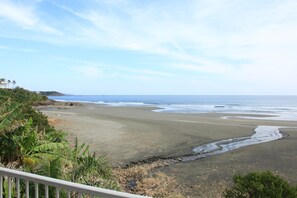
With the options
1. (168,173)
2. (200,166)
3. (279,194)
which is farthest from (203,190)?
(279,194)

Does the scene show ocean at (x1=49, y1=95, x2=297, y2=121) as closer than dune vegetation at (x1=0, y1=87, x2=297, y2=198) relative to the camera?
No

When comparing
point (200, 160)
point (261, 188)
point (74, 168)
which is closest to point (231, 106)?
point (200, 160)

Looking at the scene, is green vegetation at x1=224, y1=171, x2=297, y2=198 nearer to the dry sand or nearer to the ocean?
the dry sand

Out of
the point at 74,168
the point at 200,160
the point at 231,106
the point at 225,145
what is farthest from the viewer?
the point at 231,106

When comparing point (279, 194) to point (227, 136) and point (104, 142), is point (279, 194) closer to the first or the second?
point (104, 142)

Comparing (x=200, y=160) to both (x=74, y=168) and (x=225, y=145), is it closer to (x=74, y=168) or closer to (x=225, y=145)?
(x=225, y=145)

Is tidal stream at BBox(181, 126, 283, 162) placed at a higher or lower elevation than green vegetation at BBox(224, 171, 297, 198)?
lower

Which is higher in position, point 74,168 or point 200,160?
point 74,168

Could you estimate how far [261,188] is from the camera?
5543mm

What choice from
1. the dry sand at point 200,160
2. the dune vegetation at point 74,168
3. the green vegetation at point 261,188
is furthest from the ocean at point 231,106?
the green vegetation at point 261,188

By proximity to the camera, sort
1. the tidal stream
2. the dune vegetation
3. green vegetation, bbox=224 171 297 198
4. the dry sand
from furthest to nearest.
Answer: the tidal stream < the dry sand < the dune vegetation < green vegetation, bbox=224 171 297 198

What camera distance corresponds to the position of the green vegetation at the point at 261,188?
18.1 ft

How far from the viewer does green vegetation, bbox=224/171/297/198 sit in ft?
18.1

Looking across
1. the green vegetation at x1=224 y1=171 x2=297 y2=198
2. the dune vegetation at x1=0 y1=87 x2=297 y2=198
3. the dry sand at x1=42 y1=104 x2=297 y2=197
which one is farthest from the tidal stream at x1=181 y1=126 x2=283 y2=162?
the green vegetation at x1=224 y1=171 x2=297 y2=198
